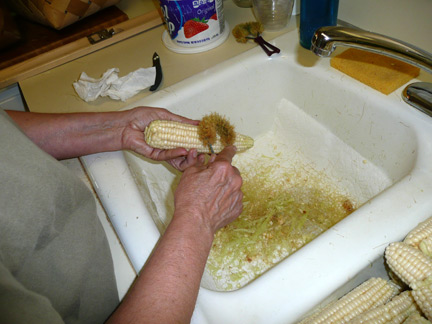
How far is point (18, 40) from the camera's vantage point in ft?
4.30

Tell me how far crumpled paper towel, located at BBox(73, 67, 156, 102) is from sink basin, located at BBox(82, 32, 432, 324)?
8cm

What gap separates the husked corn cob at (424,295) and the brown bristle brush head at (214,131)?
1.74ft

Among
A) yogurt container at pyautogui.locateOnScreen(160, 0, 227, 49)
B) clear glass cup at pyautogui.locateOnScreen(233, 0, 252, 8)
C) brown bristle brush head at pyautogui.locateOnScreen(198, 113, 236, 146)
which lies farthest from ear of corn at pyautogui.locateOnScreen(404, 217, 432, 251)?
clear glass cup at pyautogui.locateOnScreen(233, 0, 252, 8)

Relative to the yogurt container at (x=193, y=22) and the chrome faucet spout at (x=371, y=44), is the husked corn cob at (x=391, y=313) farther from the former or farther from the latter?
the yogurt container at (x=193, y=22)

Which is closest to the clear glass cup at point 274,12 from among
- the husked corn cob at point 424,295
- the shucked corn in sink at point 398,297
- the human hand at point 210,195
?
the human hand at point 210,195

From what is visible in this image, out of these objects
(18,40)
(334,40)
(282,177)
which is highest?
(334,40)

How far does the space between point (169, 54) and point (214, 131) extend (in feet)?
1.67

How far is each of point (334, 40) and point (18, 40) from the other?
4.12 feet

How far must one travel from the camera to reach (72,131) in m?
0.87

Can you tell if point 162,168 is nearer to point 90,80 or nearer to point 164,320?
point 90,80

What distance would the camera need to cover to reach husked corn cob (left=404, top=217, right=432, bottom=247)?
0.61 metres

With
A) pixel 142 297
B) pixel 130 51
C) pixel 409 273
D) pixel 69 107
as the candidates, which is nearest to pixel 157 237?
pixel 142 297

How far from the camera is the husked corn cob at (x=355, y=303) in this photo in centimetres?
60

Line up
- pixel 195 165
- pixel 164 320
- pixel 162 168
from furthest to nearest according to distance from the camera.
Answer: pixel 162 168
pixel 195 165
pixel 164 320
